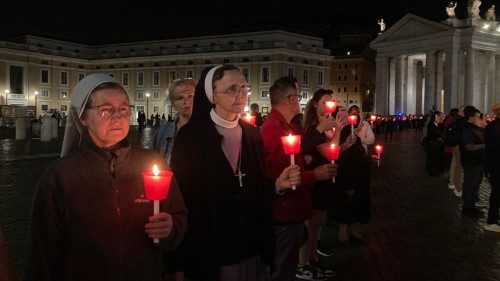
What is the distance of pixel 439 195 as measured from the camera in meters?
12.1

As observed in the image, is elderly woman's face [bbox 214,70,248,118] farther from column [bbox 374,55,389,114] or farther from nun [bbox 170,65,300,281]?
column [bbox 374,55,389,114]

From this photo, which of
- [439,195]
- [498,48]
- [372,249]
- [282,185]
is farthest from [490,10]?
[282,185]

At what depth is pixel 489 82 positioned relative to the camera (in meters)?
58.2

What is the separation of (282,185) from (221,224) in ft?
1.68

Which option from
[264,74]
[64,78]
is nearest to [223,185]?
[264,74]

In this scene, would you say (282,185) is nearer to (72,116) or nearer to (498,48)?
(72,116)

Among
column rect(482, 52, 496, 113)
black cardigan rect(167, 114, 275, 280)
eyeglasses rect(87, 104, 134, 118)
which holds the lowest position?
black cardigan rect(167, 114, 275, 280)

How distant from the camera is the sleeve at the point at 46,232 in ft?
7.91

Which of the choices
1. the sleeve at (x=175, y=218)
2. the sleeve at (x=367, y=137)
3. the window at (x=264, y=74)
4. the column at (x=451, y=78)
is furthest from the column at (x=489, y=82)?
the sleeve at (x=175, y=218)

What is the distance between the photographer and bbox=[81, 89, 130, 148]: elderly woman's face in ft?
8.64

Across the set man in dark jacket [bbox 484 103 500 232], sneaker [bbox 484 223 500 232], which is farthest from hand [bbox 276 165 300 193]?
sneaker [bbox 484 223 500 232]

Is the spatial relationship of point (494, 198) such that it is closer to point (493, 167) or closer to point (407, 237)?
point (493, 167)

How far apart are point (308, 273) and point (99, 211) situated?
3.75 m

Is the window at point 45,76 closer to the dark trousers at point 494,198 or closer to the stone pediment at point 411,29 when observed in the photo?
the stone pediment at point 411,29
